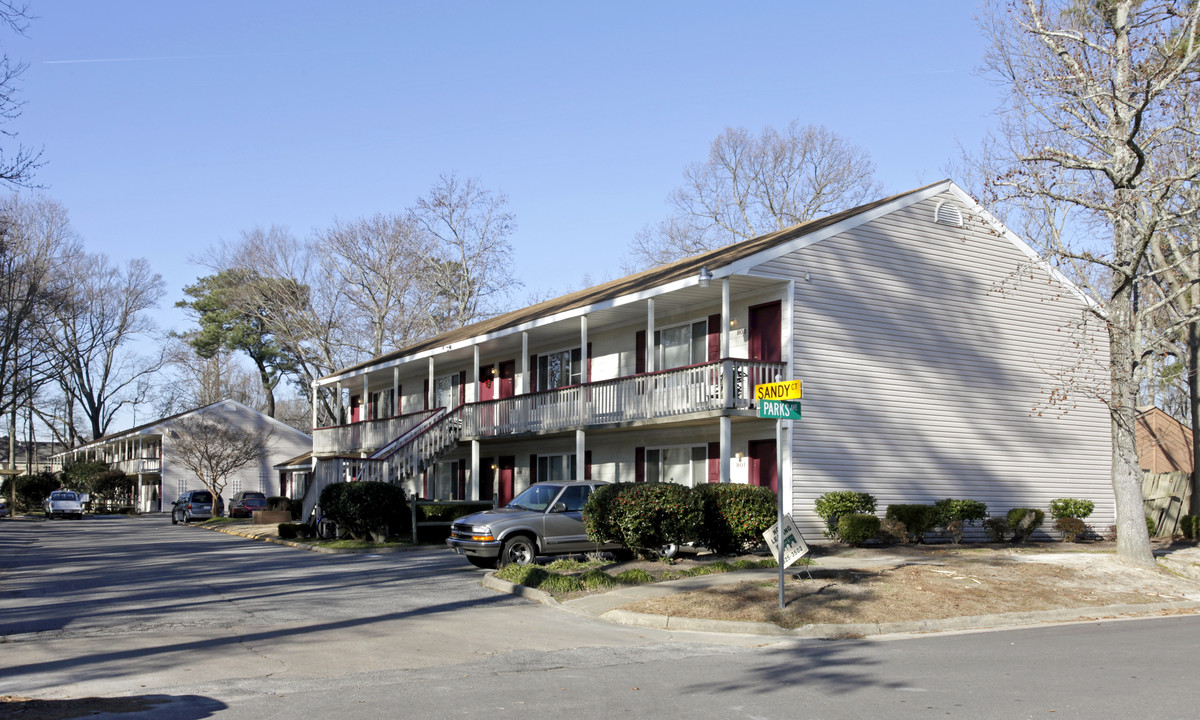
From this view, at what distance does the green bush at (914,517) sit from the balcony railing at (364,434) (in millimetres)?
15708

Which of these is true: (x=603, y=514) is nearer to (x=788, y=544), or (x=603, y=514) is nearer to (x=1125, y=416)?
(x=788, y=544)

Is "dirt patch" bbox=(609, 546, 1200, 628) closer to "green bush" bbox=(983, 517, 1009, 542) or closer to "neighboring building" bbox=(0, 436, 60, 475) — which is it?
"green bush" bbox=(983, 517, 1009, 542)

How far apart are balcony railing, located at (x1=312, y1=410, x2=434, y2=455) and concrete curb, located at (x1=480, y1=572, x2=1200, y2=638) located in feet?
64.0

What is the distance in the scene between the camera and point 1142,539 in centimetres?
1902

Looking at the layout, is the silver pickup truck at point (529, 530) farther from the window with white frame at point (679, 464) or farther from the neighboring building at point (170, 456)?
the neighboring building at point (170, 456)

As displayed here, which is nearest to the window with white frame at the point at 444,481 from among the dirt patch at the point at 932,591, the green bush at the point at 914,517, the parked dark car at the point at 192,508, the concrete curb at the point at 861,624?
the parked dark car at the point at 192,508

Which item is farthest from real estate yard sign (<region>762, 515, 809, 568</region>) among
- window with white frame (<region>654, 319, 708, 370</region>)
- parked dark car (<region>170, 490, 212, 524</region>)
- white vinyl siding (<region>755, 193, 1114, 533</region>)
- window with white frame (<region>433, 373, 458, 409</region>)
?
parked dark car (<region>170, 490, 212, 524</region>)

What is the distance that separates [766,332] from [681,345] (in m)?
3.08

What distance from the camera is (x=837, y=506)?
21969 millimetres

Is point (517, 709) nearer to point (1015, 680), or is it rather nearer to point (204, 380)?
point (1015, 680)

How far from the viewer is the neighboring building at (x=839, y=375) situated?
22719mm

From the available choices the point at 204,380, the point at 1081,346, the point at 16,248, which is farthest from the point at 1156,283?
the point at 204,380

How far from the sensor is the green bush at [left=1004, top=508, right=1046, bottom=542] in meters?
24.2

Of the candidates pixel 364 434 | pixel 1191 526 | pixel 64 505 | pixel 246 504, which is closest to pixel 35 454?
pixel 64 505
